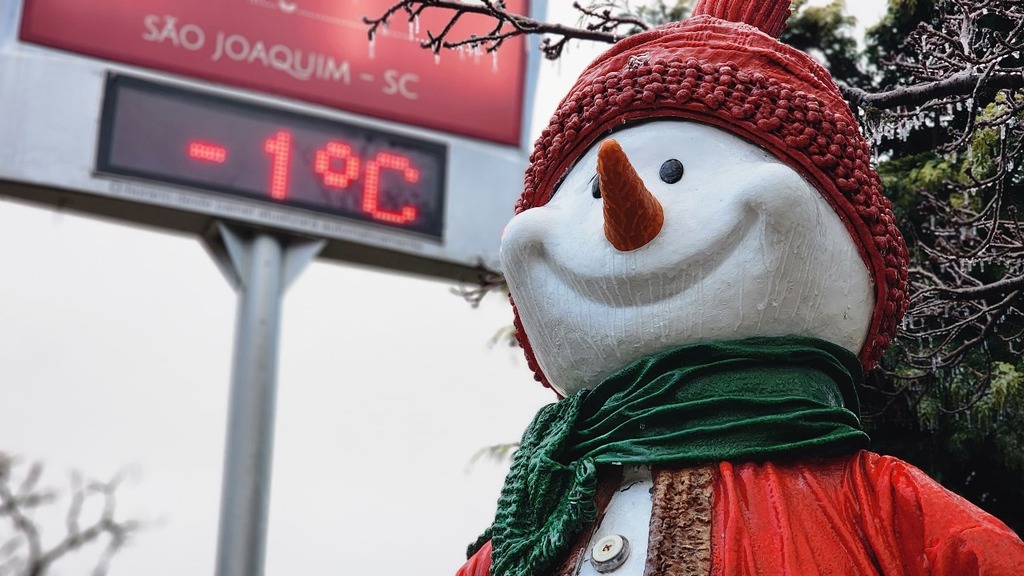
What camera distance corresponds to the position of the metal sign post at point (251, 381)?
4973 millimetres

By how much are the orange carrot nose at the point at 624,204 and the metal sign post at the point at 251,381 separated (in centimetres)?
346

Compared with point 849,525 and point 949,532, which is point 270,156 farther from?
point 949,532

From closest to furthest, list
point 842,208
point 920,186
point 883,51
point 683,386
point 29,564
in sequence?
point 683,386, point 842,208, point 920,186, point 883,51, point 29,564

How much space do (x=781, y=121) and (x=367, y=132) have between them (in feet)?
13.3

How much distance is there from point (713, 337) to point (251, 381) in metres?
3.68

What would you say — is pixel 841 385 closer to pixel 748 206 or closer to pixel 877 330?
pixel 877 330

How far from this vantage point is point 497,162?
6.15 meters

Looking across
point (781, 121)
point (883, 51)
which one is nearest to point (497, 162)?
point (883, 51)

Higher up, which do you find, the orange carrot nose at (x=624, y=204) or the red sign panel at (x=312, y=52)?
the red sign panel at (x=312, y=52)

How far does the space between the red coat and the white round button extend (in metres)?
0.13

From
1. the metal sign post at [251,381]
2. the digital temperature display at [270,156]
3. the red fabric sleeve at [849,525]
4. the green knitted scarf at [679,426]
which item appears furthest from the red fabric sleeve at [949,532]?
the digital temperature display at [270,156]

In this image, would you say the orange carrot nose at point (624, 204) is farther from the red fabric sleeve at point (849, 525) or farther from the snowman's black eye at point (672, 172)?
Result: the red fabric sleeve at point (849, 525)

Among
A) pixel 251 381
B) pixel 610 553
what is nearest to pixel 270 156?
pixel 251 381

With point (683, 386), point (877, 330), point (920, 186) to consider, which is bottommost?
point (683, 386)
